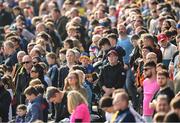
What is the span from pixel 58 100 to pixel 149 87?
1.75 metres

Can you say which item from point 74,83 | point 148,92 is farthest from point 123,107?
point 74,83

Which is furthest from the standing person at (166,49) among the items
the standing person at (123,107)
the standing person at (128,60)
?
the standing person at (123,107)

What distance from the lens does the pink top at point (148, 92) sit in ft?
59.4

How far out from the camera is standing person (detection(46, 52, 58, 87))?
22.3 metres

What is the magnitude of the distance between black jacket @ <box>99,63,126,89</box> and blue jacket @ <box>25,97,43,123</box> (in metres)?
2.24

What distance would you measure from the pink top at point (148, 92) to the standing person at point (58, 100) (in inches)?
59.9

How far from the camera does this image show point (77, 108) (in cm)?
1683

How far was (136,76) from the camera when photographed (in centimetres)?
2066

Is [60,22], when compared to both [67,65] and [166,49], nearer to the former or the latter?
[67,65]

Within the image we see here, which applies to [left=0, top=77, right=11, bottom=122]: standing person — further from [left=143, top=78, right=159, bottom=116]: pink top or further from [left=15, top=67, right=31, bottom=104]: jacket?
[left=143, top=78, right=159, bottom=116]: pink top

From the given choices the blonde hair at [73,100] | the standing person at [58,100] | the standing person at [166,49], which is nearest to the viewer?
the blonde hair at [73,100]

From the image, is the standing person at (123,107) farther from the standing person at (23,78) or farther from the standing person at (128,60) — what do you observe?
the standing person at (23,78)

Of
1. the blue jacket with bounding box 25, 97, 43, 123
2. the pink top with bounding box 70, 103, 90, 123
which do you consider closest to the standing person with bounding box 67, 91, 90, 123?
the pink top with bounding box 70, 103, 90, 123

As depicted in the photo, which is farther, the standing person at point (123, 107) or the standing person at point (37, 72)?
the standing person at point (37, 72)
